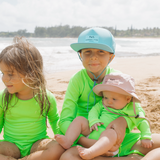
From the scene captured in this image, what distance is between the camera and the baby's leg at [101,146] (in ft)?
4.90

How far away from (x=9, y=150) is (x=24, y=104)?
43 cm

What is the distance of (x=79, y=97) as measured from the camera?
2.15 metres

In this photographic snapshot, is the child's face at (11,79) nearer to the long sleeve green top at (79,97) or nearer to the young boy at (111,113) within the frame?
the long sleeve green top at (79,97)

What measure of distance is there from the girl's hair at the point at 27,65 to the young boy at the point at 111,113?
1.41 ft

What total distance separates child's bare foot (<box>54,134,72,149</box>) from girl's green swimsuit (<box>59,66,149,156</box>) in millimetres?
191

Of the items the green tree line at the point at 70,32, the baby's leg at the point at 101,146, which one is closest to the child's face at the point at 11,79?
the baby's leg at the point at 101,146

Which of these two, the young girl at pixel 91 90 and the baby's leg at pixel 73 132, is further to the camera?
the young girl at pixel 91 90

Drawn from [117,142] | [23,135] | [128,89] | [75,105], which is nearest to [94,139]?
[117,142]

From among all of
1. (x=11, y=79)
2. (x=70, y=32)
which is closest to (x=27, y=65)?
(x=11, y=79)

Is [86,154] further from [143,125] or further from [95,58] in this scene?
[95,58]

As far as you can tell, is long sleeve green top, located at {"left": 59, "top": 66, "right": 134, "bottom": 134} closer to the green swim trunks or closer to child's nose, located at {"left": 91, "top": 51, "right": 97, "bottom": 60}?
child's nose, located at {"left": 91, "top": 51, "right": 97, "bottom": 60}

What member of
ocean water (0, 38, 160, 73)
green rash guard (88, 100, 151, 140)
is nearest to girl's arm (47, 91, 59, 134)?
ocean water (0, 38, 160, 73)

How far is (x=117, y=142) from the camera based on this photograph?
1687 millimetres

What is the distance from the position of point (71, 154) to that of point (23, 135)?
0.57 m
